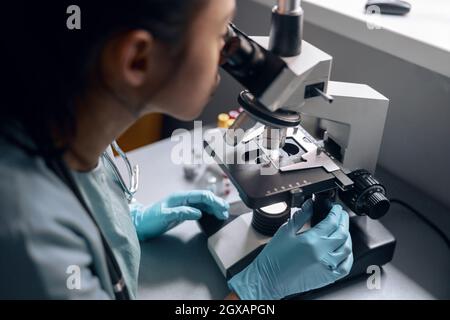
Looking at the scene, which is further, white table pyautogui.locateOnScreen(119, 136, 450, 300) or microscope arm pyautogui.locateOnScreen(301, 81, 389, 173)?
white table pyautogui.locateOnScreen(119, 136, 450, 300)

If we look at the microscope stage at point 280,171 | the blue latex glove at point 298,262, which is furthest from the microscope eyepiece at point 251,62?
the blue latex glove at point 298,262

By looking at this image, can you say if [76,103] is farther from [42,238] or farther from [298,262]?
[298,262]

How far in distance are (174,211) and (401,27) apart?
27.1 inches

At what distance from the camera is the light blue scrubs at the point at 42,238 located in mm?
624

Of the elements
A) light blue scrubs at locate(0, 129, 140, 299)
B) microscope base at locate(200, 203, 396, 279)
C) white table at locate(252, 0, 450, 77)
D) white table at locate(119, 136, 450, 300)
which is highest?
white table at locate(252, 0, 450, 77)

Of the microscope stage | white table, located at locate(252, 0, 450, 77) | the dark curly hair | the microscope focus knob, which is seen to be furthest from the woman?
white table, located at locate(252, 0, 450, 77)

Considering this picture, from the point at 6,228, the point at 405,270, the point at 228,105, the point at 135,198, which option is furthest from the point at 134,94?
the point at 228,105

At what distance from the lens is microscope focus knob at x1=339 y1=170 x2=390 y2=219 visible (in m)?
0.93

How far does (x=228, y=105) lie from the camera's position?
1.92m

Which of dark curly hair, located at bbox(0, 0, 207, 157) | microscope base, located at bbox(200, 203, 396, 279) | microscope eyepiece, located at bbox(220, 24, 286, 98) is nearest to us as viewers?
dark curly hair, located at bbox(0, 0, 207, 157)

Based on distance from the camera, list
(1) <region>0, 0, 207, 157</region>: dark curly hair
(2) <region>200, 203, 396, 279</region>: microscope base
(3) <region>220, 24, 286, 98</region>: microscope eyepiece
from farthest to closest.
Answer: (2) <region>200, 203, 396, 279</region>: microscope base
(3) <region>220, 24, 286, 98</region>: microscope eyepiece
(1) <region>0, 0, 207, 157</region>: dark curly hair

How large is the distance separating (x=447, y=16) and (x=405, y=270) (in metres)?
0.67

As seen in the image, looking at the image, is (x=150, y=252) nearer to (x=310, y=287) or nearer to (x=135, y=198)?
(x=135, y=198)

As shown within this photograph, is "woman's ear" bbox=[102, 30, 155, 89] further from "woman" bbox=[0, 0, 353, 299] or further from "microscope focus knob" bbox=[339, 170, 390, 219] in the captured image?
"microscope focus knob" bbox=[339, 170, 390, 219]
